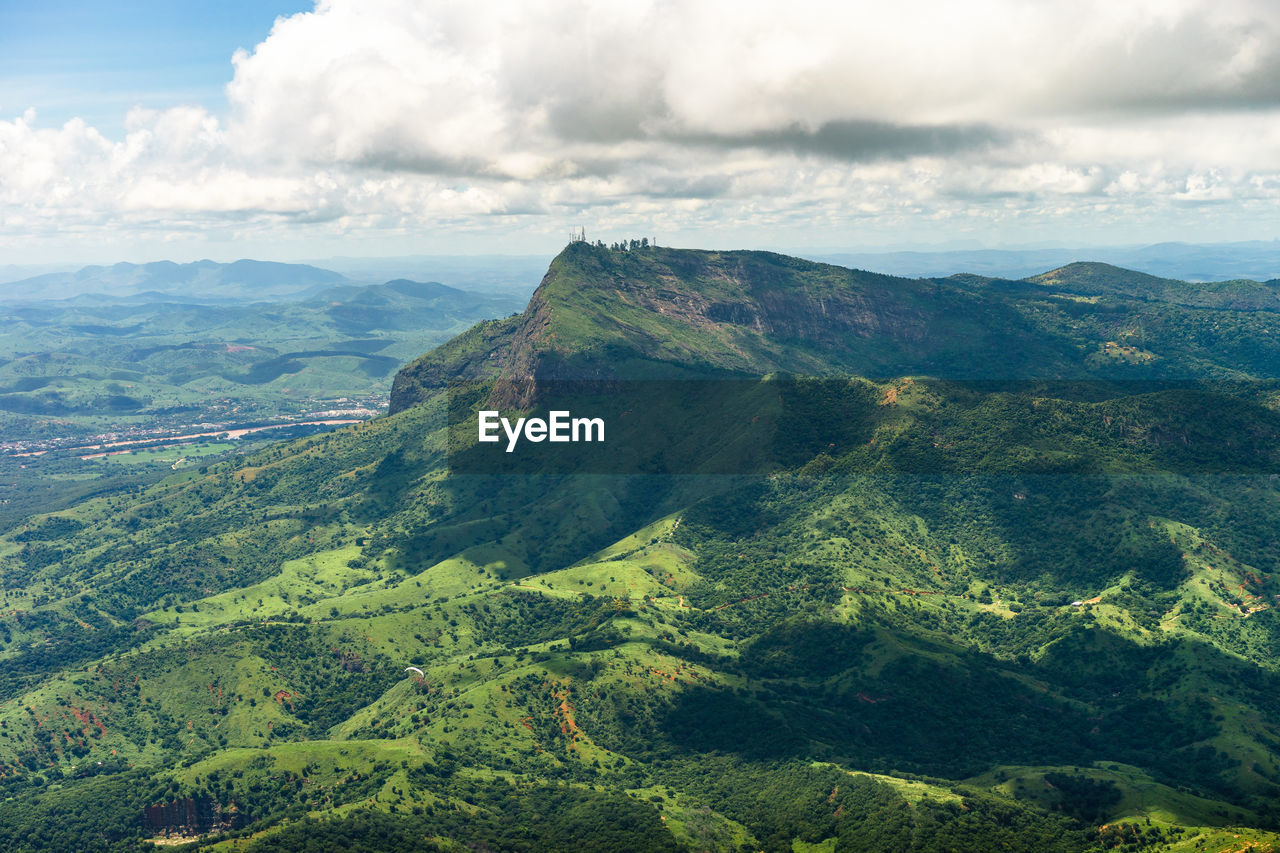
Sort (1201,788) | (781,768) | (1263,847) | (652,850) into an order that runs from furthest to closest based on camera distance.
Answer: (781,768)
(1201,788)
(652,850)
(1263,847)

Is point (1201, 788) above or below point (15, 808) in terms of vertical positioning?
above

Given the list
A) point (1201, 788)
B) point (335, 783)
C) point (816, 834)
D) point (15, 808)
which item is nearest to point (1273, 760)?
point (1201, 788)

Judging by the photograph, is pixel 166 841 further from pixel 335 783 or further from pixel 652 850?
pixel 652 850

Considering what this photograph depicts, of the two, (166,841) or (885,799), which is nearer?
(885,799)

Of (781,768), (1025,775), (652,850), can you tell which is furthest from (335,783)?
(1025,775)

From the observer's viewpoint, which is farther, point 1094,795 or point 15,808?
point 15,808

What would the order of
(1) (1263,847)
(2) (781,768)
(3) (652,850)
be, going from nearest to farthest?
(1) (1263,847), (3) (652,850), (2) (781,768)

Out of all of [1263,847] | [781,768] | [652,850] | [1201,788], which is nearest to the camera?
[1263,847]

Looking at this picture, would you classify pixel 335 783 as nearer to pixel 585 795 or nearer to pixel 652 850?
pixel 585 795

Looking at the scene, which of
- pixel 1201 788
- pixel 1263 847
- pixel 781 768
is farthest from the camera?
pixel 781 768
